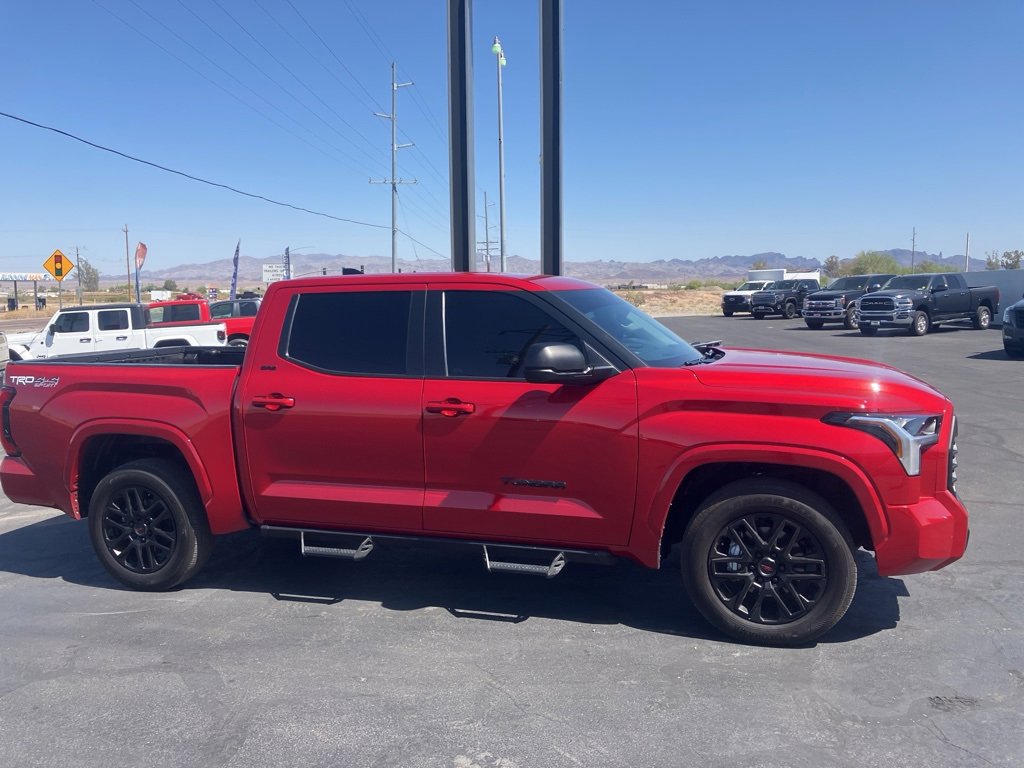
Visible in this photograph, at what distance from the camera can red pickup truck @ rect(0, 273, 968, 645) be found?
14.5 feet

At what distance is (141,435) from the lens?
18.5ft

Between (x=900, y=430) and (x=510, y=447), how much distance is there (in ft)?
6.47

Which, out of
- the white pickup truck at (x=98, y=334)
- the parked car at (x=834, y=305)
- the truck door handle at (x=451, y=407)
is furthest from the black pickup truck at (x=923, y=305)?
the truck door handle at (x=451, y=407)

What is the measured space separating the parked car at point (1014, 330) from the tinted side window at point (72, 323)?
20.2m

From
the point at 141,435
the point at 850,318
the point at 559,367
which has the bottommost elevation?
the point at 850,318

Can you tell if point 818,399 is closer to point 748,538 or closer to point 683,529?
point 748,538

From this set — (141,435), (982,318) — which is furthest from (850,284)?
(141,435)

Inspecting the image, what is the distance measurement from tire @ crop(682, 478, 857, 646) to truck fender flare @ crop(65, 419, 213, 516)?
2.93m

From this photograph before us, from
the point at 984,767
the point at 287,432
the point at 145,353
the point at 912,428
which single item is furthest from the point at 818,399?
the point at 145,353

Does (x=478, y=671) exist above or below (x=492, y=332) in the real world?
below

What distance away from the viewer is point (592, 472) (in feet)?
15.3

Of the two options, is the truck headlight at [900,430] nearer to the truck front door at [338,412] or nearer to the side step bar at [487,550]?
the side step bar at [487,550]

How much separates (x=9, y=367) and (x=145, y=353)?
1113 millimetres

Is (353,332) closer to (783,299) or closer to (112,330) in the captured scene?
(112,330)
